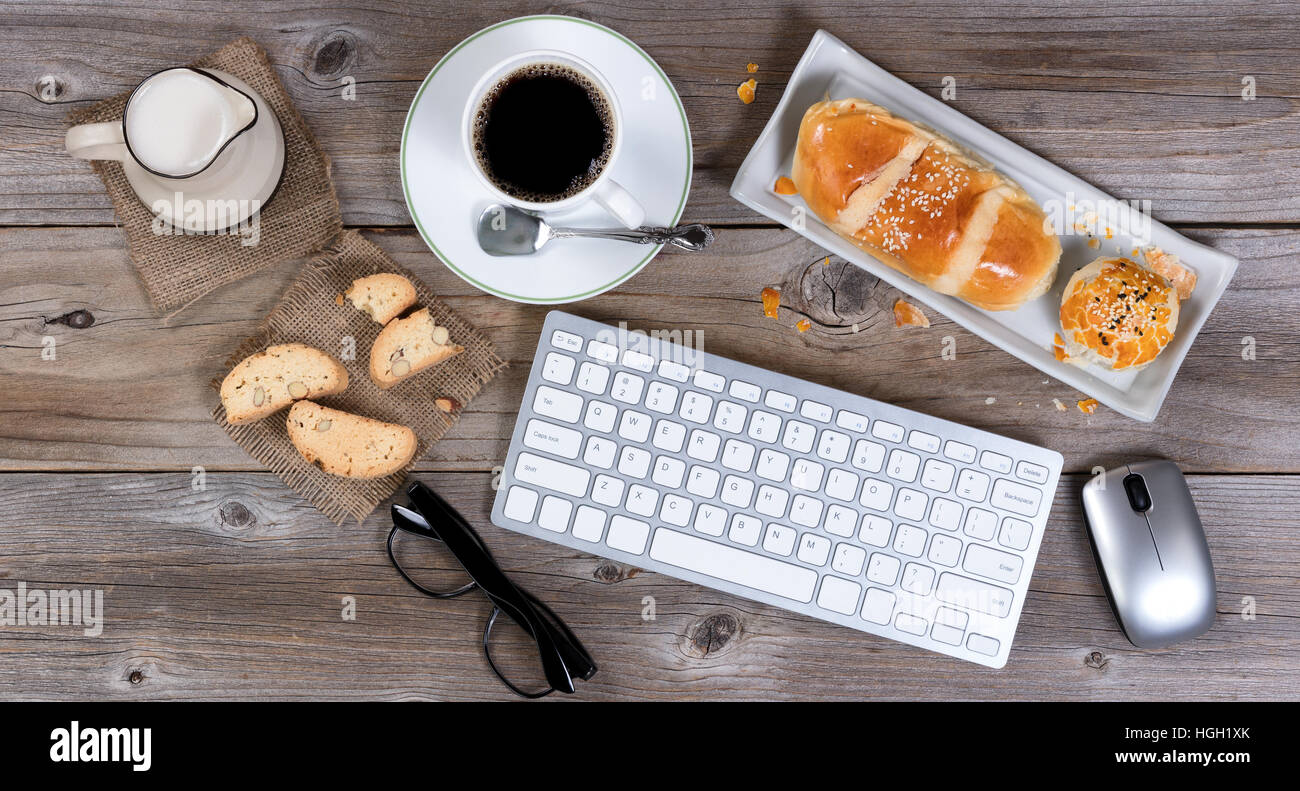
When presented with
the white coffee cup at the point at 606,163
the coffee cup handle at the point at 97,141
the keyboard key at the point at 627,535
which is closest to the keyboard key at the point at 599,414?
the keyboard key at the point at 627,535

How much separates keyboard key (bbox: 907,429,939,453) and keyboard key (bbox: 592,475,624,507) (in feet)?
1.09

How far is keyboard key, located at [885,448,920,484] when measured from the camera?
88 cm

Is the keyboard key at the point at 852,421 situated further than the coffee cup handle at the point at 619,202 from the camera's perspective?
Yes

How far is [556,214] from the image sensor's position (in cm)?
84

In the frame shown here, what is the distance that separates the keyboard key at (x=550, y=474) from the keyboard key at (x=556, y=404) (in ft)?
0.17

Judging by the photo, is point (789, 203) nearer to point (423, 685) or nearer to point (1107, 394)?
point (1107, 394)

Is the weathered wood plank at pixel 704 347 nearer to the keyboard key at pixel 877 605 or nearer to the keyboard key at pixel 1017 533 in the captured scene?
the keyboard key at pixel 1017 533

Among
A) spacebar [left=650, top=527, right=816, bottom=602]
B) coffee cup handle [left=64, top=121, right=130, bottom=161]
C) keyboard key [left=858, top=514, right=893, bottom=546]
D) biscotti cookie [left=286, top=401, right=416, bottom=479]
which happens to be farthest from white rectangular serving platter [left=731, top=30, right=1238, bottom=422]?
coffee cup handle [left=64, top=121, right=130, bottom=161]

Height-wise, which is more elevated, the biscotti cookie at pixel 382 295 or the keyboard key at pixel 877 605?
the biscotti cookie at pixel 382 295

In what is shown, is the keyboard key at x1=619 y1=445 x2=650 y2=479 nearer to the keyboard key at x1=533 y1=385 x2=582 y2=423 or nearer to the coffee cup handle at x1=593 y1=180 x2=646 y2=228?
the keyboard key at x1=533 y1=385 x2=582 y2=423

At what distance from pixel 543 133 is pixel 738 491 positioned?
0.45m

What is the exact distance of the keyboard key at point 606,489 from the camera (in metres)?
0.88
